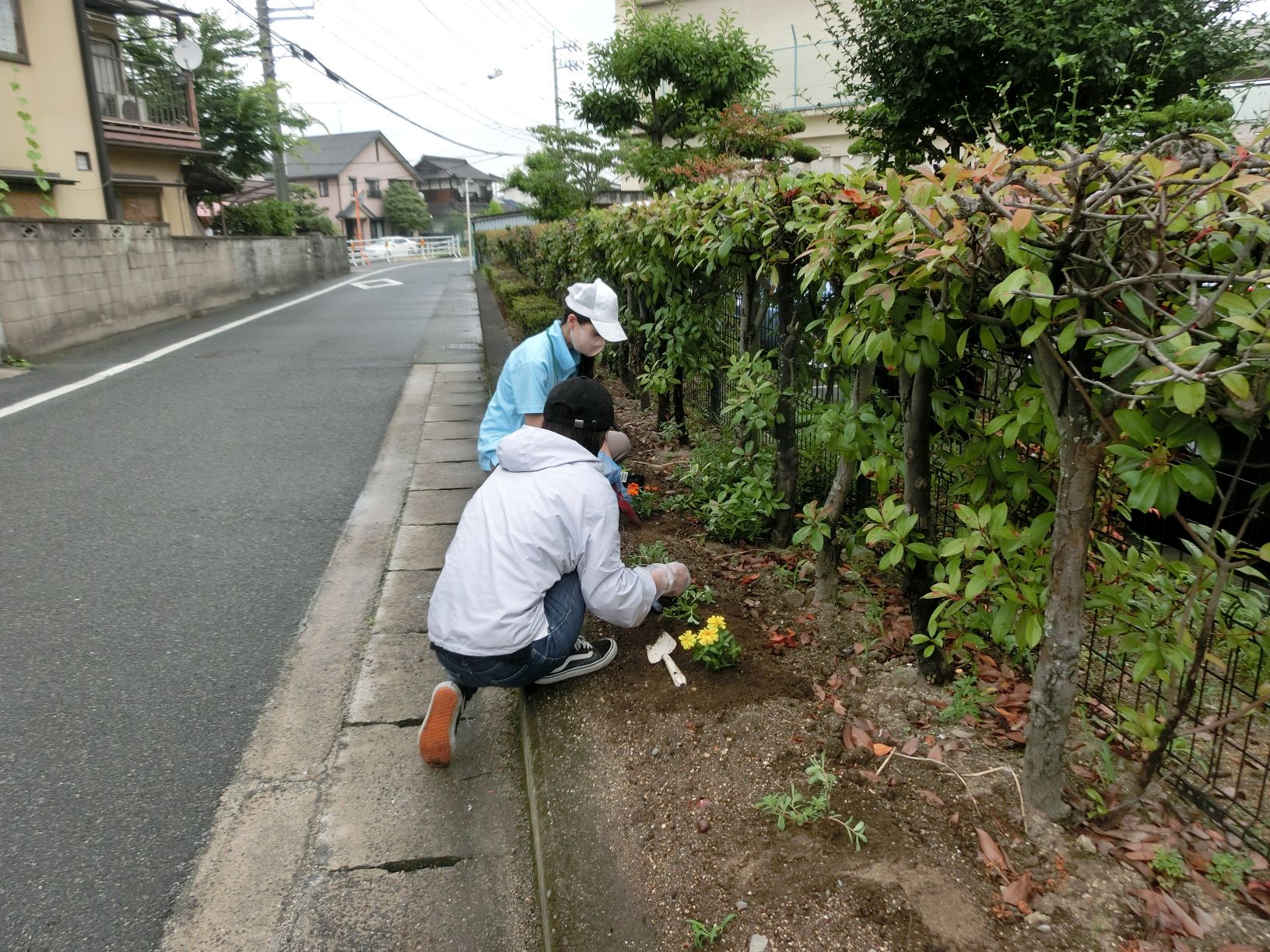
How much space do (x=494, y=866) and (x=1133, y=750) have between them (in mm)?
1868

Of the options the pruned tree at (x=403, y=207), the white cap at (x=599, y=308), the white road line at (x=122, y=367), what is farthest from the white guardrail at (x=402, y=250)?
the white cap at (x=599, y=308)

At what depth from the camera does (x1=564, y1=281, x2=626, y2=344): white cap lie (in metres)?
3.98

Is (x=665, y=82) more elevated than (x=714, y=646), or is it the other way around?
(x=665, y=82)

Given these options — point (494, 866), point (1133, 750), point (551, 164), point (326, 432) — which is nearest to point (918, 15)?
point (326, 432)

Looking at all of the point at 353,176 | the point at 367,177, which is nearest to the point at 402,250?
the point at 353,176

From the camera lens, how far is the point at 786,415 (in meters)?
3.86

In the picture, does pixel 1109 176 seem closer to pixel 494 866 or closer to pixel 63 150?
pixel 494 866

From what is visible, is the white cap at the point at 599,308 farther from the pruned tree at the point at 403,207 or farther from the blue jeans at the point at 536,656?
the pruned tree at the point at 403,207

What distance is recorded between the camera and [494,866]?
2.42 metres

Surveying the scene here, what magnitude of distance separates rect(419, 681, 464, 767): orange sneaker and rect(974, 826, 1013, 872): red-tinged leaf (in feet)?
5.22

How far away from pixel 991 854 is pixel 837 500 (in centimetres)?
137

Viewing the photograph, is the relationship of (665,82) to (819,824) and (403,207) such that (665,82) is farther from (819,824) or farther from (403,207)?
(403,207)

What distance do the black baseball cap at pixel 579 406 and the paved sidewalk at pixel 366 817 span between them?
1.08 meters

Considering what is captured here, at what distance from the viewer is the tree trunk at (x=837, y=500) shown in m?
2.98
